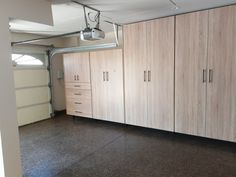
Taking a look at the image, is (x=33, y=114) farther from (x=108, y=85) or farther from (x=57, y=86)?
(x=108, y=85)

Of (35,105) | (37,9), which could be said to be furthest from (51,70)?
(37,9)

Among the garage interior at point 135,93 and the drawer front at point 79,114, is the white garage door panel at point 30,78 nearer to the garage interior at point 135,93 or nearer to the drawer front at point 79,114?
the garage interior at point 135,93

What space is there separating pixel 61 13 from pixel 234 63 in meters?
2.82

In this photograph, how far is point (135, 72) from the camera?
3789 millimetres

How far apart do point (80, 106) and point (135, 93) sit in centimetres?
171

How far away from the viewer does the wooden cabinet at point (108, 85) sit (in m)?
4.07

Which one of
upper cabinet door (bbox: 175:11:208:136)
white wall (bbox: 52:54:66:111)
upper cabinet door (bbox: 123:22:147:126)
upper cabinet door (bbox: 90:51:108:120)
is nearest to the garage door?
white wall (bbox: 52:54:66:111)

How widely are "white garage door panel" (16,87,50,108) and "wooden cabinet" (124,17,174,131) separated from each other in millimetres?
2606

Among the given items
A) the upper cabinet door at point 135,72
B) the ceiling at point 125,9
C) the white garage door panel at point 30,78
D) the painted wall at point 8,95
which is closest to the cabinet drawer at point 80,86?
the white garage door panel at point 30,78

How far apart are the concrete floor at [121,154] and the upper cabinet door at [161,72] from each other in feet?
1.39

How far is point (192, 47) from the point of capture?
314 centimetres

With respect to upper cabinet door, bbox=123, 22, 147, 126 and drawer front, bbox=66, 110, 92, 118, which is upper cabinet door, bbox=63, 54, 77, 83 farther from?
upper cabinet door, bbox=123, 22, 147, 126

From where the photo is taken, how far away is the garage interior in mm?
2350

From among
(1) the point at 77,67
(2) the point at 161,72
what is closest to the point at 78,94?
(1) the point at 77,67
